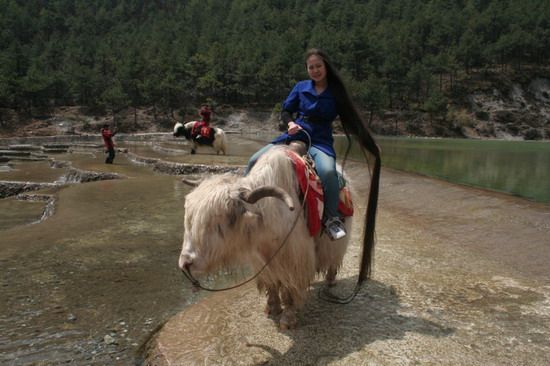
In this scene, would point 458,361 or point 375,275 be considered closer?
point 458,361

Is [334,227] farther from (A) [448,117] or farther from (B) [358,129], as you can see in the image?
(A) [448,117]

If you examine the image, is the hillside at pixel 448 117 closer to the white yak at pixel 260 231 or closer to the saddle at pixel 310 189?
the saddle at pixel 310 189

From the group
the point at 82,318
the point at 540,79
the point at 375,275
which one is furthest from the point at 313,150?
the point at 540,79

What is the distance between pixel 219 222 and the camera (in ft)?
9.02

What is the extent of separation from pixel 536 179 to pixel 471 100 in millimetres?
64172

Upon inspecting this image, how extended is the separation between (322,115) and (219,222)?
1.53m

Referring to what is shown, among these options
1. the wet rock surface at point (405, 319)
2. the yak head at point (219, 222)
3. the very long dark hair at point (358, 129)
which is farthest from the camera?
the very long dark hair at point (358, 129)

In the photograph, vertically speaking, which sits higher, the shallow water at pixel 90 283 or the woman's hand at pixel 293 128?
the woman's hand at pixel 293 128

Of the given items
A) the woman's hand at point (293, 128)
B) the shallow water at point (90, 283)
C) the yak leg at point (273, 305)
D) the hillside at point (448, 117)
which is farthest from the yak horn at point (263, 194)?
the hillside at point (448, 117)

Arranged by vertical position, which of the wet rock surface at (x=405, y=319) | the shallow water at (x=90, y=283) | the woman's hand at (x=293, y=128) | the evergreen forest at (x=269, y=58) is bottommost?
the shallow water at (x=90, y=283)

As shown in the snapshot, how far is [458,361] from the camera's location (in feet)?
9.32

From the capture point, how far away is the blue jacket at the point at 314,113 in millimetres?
3685

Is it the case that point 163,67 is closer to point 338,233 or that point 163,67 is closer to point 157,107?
point 157,107

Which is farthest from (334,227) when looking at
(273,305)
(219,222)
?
(219,222)
